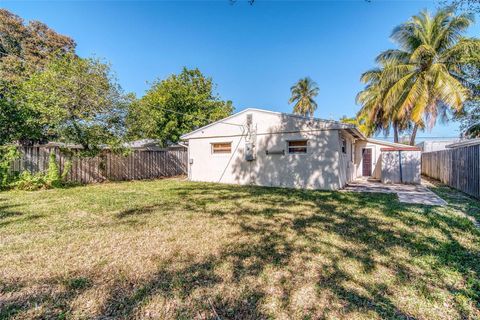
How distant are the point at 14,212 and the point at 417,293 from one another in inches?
321

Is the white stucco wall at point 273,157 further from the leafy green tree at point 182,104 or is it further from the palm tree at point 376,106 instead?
the palm tree at point 376,106

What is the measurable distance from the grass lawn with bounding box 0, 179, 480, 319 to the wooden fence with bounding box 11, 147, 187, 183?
5.59 m

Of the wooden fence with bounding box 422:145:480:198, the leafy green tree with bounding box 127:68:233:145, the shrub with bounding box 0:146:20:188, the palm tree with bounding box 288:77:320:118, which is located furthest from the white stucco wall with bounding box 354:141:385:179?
the shrub with bounding box 0:146:20:188

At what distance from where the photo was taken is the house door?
1589 centimetres

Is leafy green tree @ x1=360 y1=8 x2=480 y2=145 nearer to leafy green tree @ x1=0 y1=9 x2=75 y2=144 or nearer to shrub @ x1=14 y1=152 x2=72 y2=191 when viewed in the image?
shrub @ x1=14 y1=152 x2=72 y2=191

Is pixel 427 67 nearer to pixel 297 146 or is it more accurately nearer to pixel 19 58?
pixel 297 146

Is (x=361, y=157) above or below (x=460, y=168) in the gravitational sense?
above

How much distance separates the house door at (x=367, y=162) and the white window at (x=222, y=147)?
987 centimetres

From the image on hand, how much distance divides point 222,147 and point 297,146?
401 cm

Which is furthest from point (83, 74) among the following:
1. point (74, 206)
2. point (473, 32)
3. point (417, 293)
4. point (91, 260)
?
point (473, 32)

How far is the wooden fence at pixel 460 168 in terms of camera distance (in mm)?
7415

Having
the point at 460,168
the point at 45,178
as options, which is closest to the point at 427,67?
the point at 460,168

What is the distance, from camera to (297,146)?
406 inches

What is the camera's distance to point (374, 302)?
7.57ft
